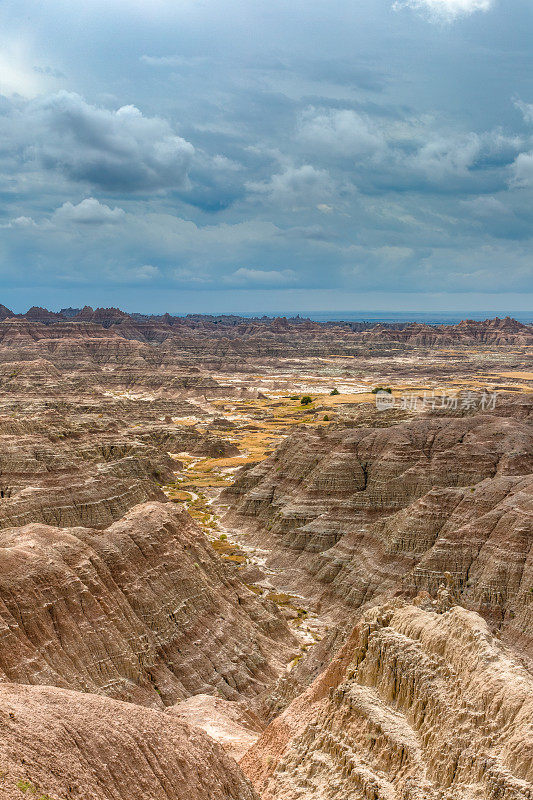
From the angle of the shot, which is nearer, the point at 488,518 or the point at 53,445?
the point at 488,518

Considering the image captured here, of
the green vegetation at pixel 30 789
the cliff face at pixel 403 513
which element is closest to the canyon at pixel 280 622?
the green vegetation at pixel 30 789

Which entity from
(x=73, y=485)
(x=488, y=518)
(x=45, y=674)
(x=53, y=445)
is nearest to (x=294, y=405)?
(x=53, y=445)

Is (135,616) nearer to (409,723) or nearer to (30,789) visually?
(409,723)

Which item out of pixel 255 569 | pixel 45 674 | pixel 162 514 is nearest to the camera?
pixel 45 674

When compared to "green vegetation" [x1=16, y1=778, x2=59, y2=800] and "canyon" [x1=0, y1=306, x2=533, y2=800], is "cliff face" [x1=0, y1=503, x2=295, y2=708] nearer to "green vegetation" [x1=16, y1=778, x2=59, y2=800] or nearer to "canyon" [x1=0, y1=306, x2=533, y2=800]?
"canyon" [x1=0, y1=306, x2=533, y2=800]

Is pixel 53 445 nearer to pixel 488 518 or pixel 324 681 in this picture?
pixel 488 518

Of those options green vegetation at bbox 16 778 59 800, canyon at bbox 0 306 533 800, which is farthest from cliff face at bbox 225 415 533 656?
green vegetation at bbox 16 778 59 800
